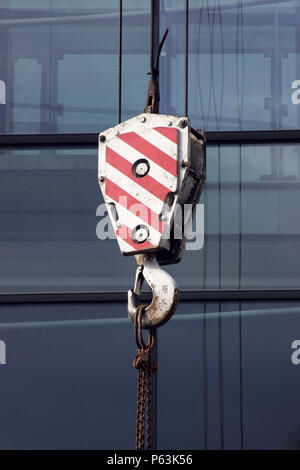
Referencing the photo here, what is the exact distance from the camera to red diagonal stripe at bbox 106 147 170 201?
3.24 m

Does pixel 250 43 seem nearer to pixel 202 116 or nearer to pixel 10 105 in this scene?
pixel 202 116

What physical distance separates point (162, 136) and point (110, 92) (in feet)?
10.1

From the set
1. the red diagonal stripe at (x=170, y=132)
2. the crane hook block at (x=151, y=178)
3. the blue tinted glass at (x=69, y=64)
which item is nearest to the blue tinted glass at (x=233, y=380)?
the blue tinted glass at (x=69, y=64)

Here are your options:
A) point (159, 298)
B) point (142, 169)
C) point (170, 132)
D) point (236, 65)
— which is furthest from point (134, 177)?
point (236, 65)

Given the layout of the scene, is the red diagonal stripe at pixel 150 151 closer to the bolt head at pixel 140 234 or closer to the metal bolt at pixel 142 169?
the metal bolt at pixel 142 169

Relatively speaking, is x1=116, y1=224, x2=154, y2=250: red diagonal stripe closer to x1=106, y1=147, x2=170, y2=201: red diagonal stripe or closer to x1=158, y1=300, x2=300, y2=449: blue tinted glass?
x1=106, y1=147, x2=170, y2=201: red diagonal stripe

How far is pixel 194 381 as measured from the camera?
19.6 feet

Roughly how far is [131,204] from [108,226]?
2839 millimetres

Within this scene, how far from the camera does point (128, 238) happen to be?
3258 millimetres

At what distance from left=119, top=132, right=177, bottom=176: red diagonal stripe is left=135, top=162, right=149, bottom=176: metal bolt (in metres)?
0.03

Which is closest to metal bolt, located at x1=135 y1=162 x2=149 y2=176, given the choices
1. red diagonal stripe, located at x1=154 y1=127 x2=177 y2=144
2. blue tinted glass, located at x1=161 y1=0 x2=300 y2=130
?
red diagonal stripe, located at x1=154 y1=127 x2=177 y2=144

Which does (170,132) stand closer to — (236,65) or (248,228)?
(248,228)

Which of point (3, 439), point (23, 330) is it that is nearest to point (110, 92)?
point (23, 330)

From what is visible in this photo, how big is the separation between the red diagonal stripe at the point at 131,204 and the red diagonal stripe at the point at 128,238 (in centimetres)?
6
